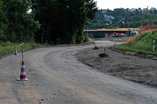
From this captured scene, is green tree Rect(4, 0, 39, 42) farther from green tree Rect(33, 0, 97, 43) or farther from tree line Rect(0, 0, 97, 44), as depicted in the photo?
green tree Rect(33, 0, 97, 43)

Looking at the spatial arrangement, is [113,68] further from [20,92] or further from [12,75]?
[20,92]

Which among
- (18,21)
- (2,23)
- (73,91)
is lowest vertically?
(73,91)

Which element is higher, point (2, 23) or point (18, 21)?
point (18, 21)

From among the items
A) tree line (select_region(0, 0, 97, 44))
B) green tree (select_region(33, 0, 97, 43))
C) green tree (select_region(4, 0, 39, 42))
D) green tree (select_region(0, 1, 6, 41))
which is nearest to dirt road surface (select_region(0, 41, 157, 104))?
green tree (select_region(0, 1, 6, 41))

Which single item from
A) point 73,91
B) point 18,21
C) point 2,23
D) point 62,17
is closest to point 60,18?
point 62,17

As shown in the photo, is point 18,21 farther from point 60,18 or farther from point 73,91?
point 73,91

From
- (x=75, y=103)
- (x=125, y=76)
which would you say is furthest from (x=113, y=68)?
(x=75, y=103)

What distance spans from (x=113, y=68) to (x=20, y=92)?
9937 millimetres

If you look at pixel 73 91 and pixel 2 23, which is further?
pixel 2 23

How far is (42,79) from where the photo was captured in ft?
58.6

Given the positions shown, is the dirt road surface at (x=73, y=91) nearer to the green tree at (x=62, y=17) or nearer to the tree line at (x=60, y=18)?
the tree line at (x=60, y=18)

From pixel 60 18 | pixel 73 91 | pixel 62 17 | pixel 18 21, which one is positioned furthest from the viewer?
pixel 60 18

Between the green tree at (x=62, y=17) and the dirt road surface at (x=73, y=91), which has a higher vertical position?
the green tree at (x=62, y=17)

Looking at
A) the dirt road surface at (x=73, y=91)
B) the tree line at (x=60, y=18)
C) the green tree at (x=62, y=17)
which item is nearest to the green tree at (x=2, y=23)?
the tree line at (x=60, y=18)
